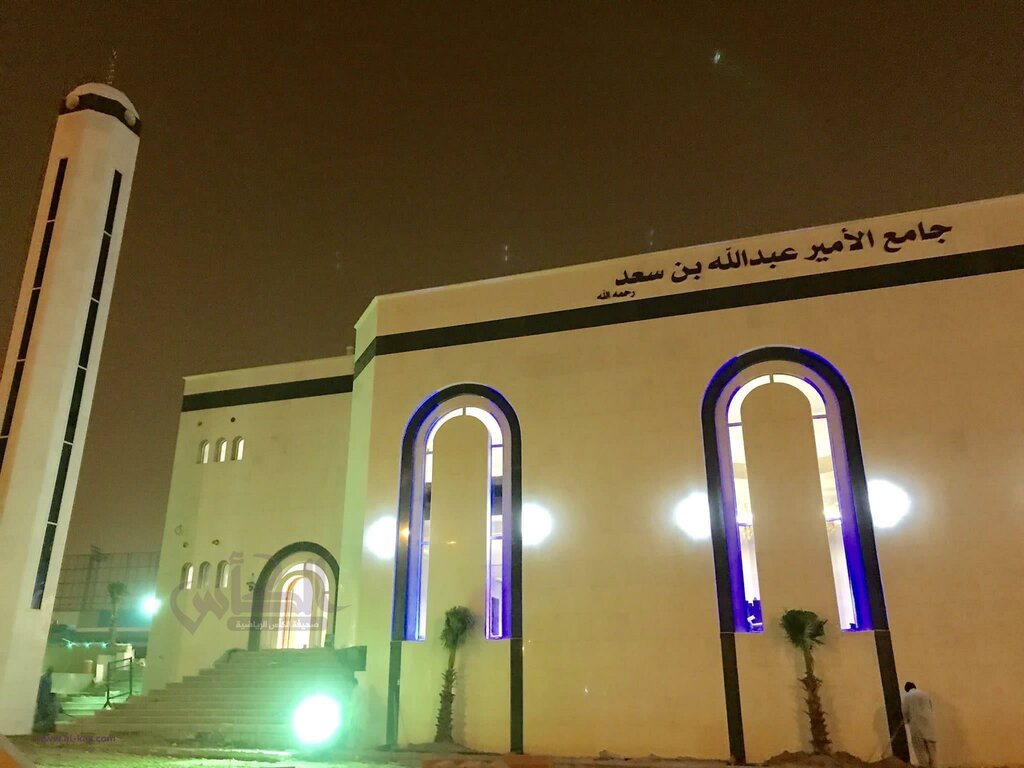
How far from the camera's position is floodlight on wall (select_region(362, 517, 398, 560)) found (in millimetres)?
12914

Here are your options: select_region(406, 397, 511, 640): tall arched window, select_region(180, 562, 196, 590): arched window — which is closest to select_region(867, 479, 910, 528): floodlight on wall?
select_region(406, 397, 511, 640): tall arched window

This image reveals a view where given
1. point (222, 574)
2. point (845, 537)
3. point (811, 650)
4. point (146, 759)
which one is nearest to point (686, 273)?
point (845, 537)

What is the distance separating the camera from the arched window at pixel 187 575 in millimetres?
16922

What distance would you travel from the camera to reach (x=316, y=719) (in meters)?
11.8

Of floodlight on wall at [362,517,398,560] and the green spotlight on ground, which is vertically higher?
floodlight on wall at [362,517,398,560]

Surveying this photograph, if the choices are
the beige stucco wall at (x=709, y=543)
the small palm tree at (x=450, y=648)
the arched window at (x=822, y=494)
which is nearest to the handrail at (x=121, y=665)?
the beige stucco wall at (x=709, y=543)

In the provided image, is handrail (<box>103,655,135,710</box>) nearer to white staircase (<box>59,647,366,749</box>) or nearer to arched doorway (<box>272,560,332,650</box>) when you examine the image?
arched doorway (<box>272,560,332,650</box>)

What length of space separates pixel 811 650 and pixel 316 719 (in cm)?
737

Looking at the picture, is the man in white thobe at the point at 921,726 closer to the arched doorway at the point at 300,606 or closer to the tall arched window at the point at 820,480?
the tall arched window at the point at 820,480

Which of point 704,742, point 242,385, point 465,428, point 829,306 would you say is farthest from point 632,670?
point 242,385

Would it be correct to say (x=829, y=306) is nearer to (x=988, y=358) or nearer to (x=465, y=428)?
(x=988, y=358)

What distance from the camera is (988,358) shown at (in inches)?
432

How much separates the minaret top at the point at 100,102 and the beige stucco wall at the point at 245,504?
6100mm

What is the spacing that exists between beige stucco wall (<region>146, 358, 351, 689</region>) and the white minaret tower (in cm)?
352
